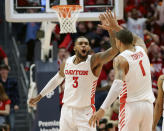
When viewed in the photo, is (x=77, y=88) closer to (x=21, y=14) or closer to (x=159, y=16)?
(x=21, y=14)

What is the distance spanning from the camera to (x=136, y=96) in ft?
19.5

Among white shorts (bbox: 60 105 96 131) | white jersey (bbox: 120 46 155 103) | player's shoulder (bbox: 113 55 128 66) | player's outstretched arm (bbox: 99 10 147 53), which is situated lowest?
white shorts (bbox: 60 105 96 131)

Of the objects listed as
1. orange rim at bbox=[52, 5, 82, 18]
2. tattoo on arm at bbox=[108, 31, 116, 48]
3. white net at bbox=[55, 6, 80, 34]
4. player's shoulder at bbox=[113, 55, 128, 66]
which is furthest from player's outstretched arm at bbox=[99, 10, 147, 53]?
orange rim at bbox=[52, 5, 82, 18]

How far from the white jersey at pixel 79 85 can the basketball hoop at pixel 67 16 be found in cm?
128

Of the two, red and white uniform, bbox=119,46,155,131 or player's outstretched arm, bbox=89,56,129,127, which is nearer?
player's outstretched arm, bbox=89,56,129,127

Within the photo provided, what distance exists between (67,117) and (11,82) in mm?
4208

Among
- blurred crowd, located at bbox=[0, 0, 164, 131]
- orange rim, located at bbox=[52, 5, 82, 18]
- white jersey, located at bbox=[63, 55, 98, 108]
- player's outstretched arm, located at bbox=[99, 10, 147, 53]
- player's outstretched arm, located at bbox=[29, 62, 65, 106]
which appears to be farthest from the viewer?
blurred crowd, located at bbox=[0, 0, 164, 131]

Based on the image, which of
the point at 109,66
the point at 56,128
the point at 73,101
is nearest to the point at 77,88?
the point at 73,101

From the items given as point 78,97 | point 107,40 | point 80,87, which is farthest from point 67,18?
point 107,40

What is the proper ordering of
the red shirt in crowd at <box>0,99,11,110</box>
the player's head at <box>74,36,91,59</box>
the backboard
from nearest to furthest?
the player's head at <box>74,36,91,59</box> < the backboard < the red shirt in crowd at <box>0,99,11,110</box>

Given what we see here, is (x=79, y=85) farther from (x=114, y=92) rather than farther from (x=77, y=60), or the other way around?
(x=114, y=92)

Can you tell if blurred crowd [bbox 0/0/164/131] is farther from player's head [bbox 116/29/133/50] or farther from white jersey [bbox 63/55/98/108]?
player's head [bbox 116/29/133/50]

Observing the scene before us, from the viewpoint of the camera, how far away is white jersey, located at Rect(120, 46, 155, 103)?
589 cm

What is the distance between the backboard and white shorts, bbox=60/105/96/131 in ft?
7.71
